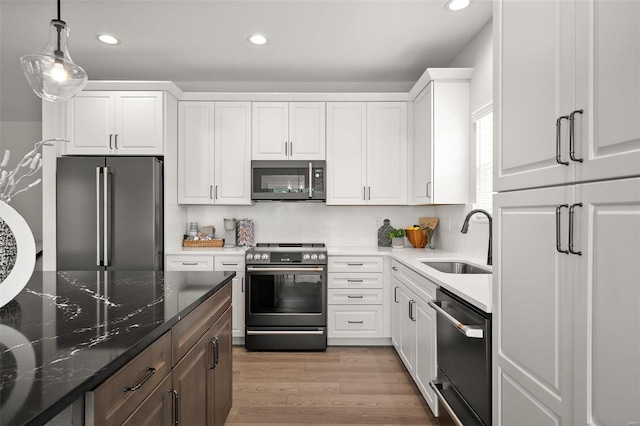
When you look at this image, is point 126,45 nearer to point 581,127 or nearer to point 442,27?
point 442,27

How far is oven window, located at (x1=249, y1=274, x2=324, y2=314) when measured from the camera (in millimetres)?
3463

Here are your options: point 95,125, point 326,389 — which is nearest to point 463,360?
point 326,389

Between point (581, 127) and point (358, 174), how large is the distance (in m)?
2.83

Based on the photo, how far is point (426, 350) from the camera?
2.38 metres

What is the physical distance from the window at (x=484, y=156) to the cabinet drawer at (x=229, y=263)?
2140 mm

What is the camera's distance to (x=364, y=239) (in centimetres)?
418

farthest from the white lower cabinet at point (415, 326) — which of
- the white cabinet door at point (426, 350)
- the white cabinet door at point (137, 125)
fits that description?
the white cabinet door at point (137, 125)

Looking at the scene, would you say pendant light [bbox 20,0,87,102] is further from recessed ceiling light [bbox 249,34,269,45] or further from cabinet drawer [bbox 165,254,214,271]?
cabinet drawer [bbox 165,254,214,271]

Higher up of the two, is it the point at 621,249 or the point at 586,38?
the point at 586,38

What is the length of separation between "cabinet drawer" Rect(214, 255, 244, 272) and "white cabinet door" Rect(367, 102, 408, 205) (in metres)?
1.45

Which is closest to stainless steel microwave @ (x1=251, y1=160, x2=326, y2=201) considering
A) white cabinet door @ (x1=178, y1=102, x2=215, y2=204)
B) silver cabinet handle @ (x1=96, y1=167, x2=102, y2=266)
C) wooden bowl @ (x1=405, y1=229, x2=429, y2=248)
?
white cabinet door @ (x1=178, y1=102, x2=215, y2=204)

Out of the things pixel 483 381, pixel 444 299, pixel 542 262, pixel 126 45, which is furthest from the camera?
pixel 126 45

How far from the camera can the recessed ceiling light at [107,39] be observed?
121 inches

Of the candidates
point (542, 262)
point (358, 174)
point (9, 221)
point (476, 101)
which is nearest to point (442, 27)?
point (476, 101)
